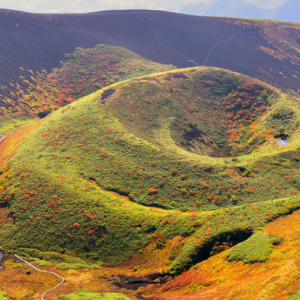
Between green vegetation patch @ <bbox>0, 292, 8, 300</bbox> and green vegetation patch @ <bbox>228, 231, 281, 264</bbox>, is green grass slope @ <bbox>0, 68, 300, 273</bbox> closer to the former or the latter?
green vegetation patch @ <bbox>228, 231, 281, 264</bbox>

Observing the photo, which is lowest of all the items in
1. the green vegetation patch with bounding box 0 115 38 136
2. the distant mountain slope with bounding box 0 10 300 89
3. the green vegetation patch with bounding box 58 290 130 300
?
the green vegetation patch with bounding box 58 290 130 300

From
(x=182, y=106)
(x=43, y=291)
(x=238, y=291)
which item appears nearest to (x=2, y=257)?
(x=43, y=291)

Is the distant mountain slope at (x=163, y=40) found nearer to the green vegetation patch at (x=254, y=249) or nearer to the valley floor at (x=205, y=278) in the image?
the valley floor at (x=205, y=278)

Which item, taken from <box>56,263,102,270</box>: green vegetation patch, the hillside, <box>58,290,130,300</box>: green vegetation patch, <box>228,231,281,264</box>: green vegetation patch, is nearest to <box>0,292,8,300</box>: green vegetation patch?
<box>58,290,130,300</box>: green vegetation patch

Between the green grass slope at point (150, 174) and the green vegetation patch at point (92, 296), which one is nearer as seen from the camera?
the green vegetation patch at point (92, 296)

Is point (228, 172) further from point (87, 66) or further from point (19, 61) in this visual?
point (19, 61)

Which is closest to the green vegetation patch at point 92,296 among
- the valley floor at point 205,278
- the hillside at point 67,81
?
the valley floor at point 205,278
